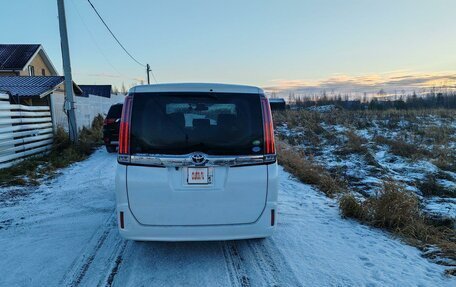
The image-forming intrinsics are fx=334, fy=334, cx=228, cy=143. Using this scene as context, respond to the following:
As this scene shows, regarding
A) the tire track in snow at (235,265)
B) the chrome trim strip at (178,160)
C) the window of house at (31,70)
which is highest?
the window of house at (31,70)

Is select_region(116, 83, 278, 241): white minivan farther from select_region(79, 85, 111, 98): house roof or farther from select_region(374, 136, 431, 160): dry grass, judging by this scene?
select_region(79, 85, 111, 98): house roof

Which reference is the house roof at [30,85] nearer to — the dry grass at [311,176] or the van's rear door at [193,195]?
the dry grass at [311,176]

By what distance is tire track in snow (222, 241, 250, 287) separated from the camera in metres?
3.34

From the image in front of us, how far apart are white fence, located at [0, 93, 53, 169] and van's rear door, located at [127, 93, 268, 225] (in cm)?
740

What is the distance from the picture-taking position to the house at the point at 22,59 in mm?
26891

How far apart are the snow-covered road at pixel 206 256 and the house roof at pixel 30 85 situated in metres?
9.62

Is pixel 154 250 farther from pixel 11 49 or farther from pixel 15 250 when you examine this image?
pixel 11 49

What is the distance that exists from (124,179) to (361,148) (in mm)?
11560

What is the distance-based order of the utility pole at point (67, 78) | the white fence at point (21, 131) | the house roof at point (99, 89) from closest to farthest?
the white fence at point (21, 131) < the utility pole at point (67, 78) < the house roof at point (99, 89)

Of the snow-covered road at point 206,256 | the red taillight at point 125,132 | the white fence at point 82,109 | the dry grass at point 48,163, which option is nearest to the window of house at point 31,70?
the white fence at point 82,109

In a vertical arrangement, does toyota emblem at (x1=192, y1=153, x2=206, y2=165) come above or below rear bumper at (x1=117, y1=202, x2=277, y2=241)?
above

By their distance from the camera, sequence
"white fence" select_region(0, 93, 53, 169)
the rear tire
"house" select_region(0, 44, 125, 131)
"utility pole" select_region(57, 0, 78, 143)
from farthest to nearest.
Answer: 1. "house" select_region(0, 44, 125, 131)
2. "utility pole" select_region(57, 0, 78, 143)
3. the rear tire
4. "white fence" select_region(0, 93, 53, 169)

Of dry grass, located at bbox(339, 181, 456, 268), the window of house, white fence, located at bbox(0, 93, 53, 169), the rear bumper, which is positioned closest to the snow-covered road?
dry grass, located at bbox(339, 181, 456, 268)

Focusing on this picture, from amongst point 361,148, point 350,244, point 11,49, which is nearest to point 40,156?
point 350,244
